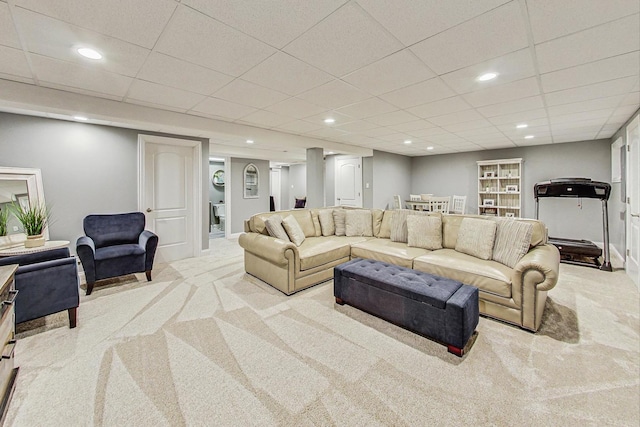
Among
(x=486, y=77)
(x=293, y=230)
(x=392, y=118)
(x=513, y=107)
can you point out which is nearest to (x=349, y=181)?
(x=392, y=118)

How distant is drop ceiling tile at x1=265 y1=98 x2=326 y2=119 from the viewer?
→ 126 inches

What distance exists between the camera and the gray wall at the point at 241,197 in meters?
7.06

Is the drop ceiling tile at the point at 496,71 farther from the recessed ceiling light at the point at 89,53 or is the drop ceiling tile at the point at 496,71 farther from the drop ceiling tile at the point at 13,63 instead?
the drop ceiling tile at the point at 13,63

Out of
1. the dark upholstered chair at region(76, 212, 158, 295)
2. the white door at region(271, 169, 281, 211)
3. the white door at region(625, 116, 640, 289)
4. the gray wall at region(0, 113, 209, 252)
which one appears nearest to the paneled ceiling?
the white door at region(625, 116, 640, 289)

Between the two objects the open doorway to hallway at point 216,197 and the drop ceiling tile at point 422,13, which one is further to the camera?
the open doorway to hallway at point 216,197

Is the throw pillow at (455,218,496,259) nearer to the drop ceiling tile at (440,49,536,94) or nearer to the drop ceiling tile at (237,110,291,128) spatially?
the drop ceiling tile at (440,49,536,94)

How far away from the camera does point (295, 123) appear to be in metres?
4.22

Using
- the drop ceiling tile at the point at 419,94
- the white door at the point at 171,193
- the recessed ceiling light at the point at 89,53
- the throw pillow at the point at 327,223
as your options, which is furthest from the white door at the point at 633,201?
the white door at the point at 171,193

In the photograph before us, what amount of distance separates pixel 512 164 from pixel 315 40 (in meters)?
6.78

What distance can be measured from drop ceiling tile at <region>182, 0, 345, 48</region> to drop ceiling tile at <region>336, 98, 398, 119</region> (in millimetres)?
1567

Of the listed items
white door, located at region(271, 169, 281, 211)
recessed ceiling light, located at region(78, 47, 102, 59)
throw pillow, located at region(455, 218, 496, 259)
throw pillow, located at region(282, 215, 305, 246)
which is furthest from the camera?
white door, located at region(271, 169, 281, 211)

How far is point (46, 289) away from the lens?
227 centimetres

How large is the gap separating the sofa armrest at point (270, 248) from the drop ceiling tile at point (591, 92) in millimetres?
3233

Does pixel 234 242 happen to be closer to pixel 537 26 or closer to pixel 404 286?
pixel 404 286
